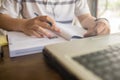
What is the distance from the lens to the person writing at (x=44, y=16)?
816mm

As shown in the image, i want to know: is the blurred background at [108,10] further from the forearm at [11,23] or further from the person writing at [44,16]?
the forearm at [11,23]

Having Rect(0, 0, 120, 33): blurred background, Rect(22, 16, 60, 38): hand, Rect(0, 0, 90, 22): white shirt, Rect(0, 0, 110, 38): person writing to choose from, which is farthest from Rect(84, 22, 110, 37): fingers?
Rect(0, 0, 120, 33): blurred background

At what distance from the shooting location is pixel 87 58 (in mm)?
466

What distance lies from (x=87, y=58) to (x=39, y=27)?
0.39m

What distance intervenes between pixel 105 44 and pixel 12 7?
2.50 ft

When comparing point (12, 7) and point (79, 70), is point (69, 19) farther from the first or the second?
point (79, 70)

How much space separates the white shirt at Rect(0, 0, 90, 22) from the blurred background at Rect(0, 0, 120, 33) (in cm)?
68

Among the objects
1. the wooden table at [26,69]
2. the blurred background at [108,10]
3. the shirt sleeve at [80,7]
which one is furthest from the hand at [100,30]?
the blurred background at [108,10]

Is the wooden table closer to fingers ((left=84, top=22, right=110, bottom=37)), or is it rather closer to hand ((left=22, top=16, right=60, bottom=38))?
hand ((left=22, top=16, right=60, bottom=38))

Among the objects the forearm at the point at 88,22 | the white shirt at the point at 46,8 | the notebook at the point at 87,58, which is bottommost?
the notebook at the point at 87,58

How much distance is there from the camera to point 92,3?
6.57ft

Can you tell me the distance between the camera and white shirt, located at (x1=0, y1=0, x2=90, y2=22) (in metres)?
1.14

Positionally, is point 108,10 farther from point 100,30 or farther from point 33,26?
point 33,26

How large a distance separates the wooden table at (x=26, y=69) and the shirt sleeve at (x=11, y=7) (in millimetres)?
543
